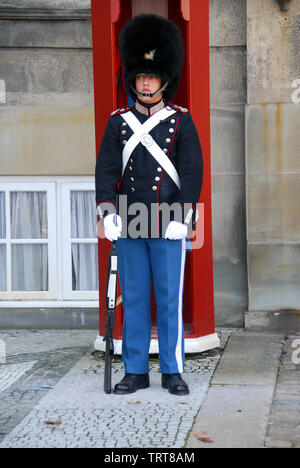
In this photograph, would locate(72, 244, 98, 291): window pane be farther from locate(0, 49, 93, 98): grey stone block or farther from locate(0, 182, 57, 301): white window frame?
locate(0, 49, 93, 98): grey stone block

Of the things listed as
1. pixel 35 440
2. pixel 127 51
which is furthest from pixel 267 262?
pixel 35 440

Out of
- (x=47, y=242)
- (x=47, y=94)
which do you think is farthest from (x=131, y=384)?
(x=47, y=94)

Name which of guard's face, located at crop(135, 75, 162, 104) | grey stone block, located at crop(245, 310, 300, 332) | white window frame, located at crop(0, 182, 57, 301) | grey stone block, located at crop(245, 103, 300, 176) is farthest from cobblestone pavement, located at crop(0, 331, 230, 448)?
guard's face, located at crop(135, 75, 162, 104)

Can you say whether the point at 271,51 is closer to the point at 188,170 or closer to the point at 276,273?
the point at 276,273

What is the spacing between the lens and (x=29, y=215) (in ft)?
21.9

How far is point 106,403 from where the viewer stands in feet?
14.4

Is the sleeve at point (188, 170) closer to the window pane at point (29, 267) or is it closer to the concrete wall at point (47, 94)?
the concrete wall at point (47, 94)

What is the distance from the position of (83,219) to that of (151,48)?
96.6 inches

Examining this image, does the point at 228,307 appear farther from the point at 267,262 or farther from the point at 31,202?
the point at 31,202

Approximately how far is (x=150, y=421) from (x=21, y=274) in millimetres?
2943

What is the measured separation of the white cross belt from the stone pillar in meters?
1.77

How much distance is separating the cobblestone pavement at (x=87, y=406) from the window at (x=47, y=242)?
1.14 m

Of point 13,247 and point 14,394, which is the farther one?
point 13,247
